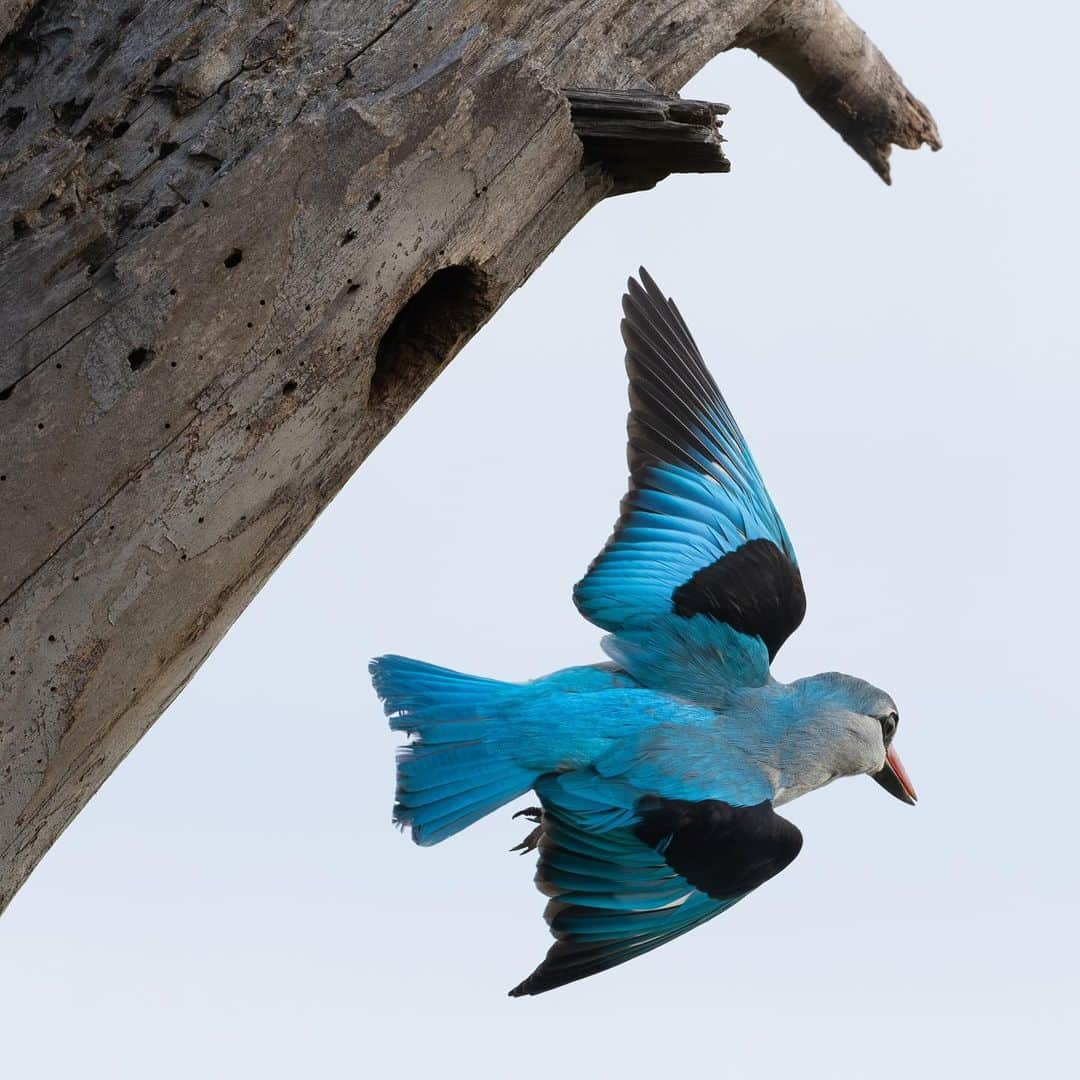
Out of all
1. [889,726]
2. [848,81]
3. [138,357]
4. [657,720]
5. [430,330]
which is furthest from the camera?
[848,81]

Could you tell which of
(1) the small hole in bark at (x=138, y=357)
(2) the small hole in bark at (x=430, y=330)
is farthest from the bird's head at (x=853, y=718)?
(1) the small hole in bark at (x=138, y=357)

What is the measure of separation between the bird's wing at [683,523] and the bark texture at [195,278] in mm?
744

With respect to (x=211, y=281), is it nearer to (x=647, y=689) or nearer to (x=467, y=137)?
(x=467, y=137)

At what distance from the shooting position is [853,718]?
4551mm

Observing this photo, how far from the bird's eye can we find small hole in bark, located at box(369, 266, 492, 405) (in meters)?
1.75

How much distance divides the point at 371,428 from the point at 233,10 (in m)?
1.00

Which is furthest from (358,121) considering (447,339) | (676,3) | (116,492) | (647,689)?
(647,689)

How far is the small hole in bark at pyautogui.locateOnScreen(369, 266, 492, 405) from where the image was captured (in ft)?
12.9

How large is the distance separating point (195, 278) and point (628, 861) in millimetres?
1877

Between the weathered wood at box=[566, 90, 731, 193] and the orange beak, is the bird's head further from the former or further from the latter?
the weathered wood at box=[566, 90, 731, 193]

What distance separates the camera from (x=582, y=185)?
4.03 meters

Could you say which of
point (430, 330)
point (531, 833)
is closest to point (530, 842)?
point (531, 833)

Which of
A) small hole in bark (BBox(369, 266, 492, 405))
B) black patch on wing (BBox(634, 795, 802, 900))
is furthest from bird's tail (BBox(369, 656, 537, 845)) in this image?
small hole in bark (BBox(369, 266, 492, 405))

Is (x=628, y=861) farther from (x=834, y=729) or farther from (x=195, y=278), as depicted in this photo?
(x=195, y=278)
